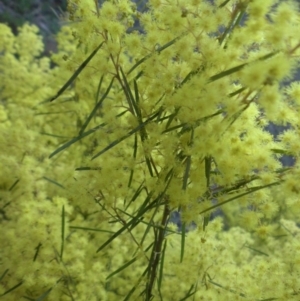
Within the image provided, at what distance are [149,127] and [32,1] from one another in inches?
77.9

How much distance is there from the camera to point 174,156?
675 mm

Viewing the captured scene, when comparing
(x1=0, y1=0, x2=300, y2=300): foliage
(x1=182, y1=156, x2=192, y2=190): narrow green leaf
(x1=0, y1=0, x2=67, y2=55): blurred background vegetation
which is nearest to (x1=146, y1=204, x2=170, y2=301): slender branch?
(x1=0, y1=0, x2=300, y2=300): foliage

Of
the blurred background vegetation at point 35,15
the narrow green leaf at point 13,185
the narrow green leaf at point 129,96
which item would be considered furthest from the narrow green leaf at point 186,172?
the blurred background vegetation at point 35,15

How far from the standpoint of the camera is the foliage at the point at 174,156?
0.60 m

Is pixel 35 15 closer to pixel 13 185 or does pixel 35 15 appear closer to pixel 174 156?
pixel 13 185

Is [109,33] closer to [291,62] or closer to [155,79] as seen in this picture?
[155,79]

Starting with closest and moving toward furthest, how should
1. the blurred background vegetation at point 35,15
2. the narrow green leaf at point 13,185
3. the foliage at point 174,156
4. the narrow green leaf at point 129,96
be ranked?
1. the foliage at point 174,156
2. the narrow green leaf at point 129,96
3. the narrow green leaf at point 13,185
4. the blurred background vegetation at point 35,15

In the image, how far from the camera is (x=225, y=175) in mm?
657

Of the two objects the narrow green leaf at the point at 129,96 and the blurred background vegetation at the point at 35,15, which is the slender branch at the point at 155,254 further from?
the blurred background vegetation at the point at 35,15

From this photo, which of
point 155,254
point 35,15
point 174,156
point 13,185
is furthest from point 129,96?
point 35,15

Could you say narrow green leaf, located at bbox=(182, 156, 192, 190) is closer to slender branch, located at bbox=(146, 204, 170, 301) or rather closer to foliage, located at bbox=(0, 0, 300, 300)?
foliage, located at bbox=(0, 0, 300, 300)

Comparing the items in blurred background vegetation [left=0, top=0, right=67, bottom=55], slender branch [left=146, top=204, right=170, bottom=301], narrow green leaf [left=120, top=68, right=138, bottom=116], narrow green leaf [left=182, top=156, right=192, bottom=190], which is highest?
blurred background vegetation [left=0, top=0, right=67, bottom=55]

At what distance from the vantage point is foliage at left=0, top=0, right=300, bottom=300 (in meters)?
0.60

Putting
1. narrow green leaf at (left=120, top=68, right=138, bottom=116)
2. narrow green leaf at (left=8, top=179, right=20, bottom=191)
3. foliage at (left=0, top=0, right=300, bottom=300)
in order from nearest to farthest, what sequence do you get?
foliage at (left=0, top=0, right=300, bottom=300) → narrow green leaf at (left=120, top=68, right=138, bottom=116) → narrow green leaf at (left=8, top=179, right=20, bottom=191)
